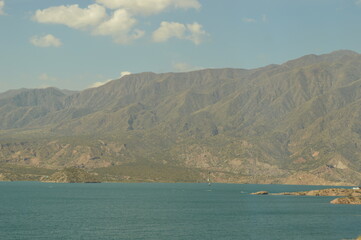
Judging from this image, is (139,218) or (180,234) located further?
(139,218)

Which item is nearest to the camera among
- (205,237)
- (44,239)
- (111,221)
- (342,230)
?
(44,239)

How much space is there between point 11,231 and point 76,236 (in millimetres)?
23547

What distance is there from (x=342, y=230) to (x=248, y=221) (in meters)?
39.7

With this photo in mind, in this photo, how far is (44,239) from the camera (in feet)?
449

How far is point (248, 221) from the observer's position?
633 feet

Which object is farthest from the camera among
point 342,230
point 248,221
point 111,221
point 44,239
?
point 248,221

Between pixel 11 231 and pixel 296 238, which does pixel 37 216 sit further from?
pixel 296 238

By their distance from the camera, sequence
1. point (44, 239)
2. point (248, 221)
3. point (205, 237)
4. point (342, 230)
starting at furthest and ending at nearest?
point (248, 221) < point (342, 230) < point (205, 237) < point (44, 239)

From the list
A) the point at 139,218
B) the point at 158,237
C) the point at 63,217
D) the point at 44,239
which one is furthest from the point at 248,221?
the point at 44,239

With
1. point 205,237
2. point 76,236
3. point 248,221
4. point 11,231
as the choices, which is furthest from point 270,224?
point 11,231

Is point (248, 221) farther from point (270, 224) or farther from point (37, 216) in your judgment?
point (37, 216)

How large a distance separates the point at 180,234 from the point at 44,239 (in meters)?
41.0

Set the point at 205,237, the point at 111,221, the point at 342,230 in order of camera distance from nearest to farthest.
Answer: the point at 205,237
the point at 342,230
the point at 111,221

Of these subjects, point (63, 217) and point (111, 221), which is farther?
point (63, 217)
